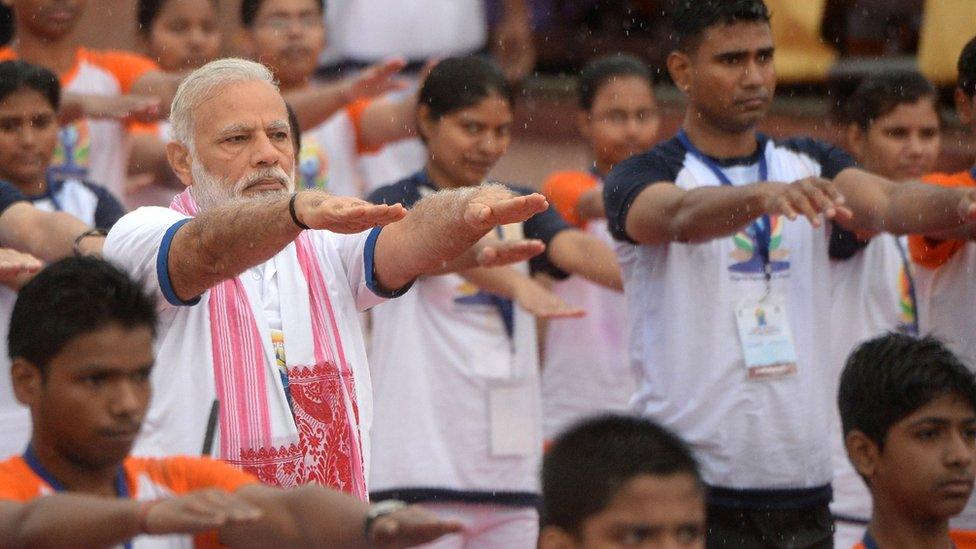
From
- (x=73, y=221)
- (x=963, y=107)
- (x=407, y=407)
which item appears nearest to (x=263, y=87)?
(x=73, y=221)

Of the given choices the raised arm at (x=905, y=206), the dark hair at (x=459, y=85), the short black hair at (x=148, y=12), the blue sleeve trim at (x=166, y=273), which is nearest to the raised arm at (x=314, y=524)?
the blue sleeve trim at (x=166, y=273)

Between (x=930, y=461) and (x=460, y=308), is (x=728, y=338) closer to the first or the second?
(x=930, y=461)

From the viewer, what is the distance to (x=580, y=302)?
21.9 feet

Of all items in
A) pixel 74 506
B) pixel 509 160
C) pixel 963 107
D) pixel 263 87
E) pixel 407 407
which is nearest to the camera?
pixel 74 506

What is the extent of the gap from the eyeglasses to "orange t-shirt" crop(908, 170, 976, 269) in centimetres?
310

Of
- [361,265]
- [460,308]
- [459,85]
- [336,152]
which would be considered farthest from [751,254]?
[336,152]

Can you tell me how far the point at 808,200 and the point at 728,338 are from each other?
781 mm

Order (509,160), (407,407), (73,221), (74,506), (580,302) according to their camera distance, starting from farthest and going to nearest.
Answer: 1. (509,160)
2. (580,302)
3. (407,407)
4. (73,221)
5. (74,506)

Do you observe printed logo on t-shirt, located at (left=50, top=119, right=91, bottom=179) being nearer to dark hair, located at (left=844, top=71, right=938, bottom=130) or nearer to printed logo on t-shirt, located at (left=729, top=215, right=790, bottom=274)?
printed logo on t-shirt, located at (left=729, top=215, right=790, bottom=274)

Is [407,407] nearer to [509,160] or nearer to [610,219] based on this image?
[610,219]

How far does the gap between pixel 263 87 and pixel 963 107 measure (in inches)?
94.6

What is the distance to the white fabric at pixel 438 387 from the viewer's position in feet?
18.9

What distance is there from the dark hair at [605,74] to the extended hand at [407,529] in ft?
14.2

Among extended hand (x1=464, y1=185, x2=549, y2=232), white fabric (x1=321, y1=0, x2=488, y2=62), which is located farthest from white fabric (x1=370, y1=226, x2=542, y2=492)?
white fabric (x1=321, y1=0, x2=488, y2=62)
